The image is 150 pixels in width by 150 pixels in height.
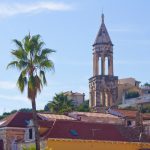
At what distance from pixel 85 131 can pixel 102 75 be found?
7145cm

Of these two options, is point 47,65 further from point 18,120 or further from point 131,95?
point 131,95

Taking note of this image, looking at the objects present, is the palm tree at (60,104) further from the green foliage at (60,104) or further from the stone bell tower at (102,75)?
the stone bell tower at (102,75)

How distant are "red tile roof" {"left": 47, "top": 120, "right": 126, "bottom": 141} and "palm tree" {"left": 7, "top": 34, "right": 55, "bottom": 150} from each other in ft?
48.0

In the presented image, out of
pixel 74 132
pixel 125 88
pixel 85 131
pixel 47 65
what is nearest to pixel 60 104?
pixel 85 131

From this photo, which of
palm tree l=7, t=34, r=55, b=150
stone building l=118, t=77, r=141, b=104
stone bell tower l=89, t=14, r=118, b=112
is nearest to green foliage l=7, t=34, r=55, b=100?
palm tree l=7, t=34, r=55, b=150

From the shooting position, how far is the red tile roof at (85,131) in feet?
209

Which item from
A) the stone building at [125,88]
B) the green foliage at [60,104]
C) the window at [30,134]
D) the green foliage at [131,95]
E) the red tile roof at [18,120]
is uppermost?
the stone building at [125,88]

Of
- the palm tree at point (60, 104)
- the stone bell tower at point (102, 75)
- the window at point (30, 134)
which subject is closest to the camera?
the window at point (30, 134)

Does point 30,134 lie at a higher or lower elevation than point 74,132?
lower

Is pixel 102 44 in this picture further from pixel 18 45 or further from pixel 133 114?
pixel 18 45

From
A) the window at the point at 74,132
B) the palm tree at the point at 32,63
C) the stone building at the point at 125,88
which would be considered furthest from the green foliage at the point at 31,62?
the stone building at the point at 125,88

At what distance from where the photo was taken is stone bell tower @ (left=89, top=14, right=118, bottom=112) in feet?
447

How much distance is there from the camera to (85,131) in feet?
218

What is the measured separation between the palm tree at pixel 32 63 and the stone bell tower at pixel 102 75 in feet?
279
